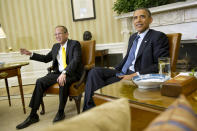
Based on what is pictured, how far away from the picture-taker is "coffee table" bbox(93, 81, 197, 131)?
47.3 inches

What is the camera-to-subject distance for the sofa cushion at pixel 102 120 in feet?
1.30

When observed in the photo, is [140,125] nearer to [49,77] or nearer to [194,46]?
[49,77]

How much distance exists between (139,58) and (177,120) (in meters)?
2.11

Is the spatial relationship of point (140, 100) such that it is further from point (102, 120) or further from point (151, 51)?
point (151, 51)

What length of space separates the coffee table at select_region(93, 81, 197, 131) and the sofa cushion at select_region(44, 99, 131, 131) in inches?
29.1

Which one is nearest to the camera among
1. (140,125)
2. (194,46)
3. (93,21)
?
(140,125)

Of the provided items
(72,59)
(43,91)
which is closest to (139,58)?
(72,59)

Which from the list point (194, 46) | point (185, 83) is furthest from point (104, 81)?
point (194, 46)

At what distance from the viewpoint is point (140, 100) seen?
1359mm

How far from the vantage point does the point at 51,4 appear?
4.93 meters

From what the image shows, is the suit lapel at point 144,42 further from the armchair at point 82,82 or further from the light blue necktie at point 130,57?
the armchair at point 82,82

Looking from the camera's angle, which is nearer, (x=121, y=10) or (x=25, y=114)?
(x=25, y=114)

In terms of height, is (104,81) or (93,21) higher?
(93,21)

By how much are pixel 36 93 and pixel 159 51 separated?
1697 millimetres
